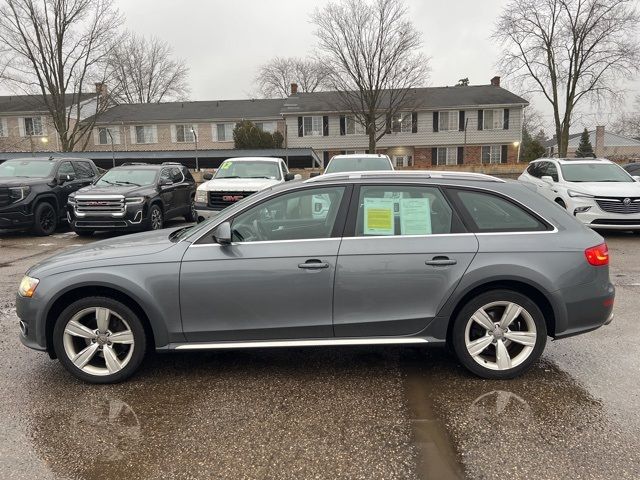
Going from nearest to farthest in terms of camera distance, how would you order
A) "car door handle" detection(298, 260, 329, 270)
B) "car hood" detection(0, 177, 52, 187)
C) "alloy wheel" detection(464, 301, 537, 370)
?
"car door handle" detection(298, 260, 329, 270) → "alloy wheel" detection(464, 301, 537, 370) → "car hood" detection(0, 177, 52, 187)

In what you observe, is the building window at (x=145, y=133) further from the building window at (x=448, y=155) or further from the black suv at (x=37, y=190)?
the black suv at (x=37, y=190)

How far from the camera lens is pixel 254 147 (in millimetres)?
38156

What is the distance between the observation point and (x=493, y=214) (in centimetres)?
384

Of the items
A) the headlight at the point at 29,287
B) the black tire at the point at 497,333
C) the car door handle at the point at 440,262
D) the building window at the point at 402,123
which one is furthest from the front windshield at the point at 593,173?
the building window at the point at 402,123

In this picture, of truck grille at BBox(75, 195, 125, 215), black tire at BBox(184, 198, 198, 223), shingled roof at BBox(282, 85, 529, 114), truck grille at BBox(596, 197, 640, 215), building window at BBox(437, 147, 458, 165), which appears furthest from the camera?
building window at BBox(437, 147, 458, 165)

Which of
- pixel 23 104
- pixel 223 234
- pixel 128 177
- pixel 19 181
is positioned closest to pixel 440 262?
pixel 223 234

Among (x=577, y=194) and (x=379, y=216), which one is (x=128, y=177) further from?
(x=577, y=194)

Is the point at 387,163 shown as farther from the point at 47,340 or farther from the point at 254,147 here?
the point at 254,147

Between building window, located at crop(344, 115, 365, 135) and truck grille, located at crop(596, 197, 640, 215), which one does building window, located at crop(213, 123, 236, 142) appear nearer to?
building window, located at crop(344, 115, 365, 135)

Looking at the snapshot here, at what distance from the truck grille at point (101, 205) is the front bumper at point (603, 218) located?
9.83m

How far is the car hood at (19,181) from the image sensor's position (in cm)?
1134

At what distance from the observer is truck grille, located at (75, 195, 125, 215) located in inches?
425

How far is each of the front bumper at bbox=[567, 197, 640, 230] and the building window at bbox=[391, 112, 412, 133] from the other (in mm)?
29073

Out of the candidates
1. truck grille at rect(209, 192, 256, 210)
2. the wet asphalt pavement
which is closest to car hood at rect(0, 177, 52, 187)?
truck grille at rect(209, 192, 256, 210)
